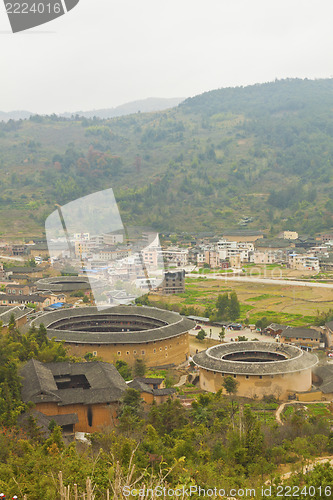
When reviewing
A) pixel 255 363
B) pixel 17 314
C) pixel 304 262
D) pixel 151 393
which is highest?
pixel 17 314

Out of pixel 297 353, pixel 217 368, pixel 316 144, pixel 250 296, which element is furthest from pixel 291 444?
pixel 316 144

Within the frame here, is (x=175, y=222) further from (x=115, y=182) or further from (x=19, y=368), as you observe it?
(x=19, y=368)

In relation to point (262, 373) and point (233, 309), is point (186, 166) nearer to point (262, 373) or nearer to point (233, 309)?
point (233, 309)

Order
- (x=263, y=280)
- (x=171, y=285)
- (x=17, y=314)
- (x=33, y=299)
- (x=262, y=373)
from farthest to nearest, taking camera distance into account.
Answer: (x=263, y=280) < (x=171, y=285) < (x=33, y=299) < (x=17, y=314) < (x=262, y=373)

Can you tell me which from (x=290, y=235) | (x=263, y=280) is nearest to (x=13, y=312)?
(x=263, y=280)

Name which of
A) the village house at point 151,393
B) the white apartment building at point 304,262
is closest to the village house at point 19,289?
the village house at point 151,393

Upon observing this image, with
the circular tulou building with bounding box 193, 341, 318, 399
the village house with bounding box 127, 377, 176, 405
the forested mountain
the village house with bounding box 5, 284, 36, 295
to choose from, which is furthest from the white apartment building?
the village house with bounding box 127, 377, 176, 405

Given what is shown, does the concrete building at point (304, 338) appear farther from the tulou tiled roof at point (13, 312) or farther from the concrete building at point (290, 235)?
the concrete building at point (290, 235)
